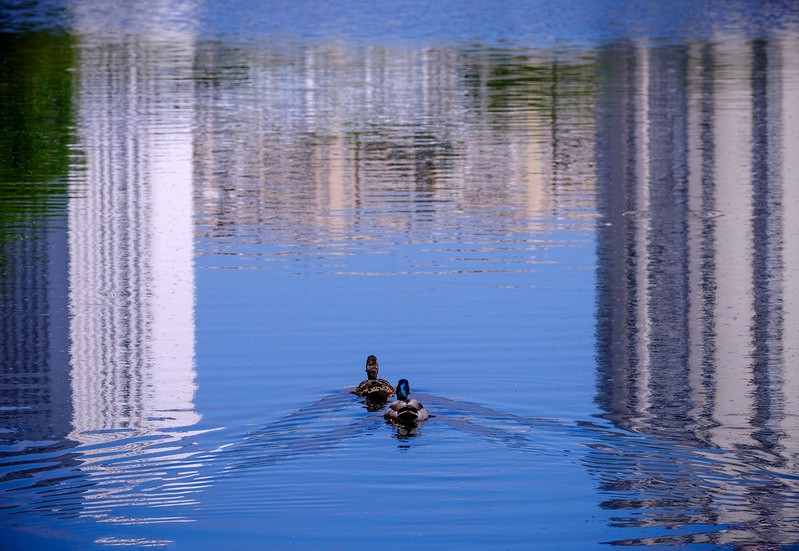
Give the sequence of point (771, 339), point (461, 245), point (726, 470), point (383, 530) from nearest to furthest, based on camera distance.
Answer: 1. point (383, 530)
2. point (726, 470)
3. point (771, 339)
4. point (461, 245)

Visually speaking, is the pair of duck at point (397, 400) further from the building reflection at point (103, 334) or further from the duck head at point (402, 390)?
the building reflection at point (103, 334)

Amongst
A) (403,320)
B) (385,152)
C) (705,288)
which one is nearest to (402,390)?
(403,320)

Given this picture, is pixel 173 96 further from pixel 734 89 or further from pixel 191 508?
pixel 191 508

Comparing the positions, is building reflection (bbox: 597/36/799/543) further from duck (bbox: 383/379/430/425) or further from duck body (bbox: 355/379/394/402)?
duck body (bbox: 355/379/394/402)

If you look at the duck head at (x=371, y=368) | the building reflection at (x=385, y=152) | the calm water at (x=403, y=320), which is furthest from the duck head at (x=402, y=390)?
the building reflection at (x=385, y=152)

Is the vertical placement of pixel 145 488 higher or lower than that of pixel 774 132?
lower

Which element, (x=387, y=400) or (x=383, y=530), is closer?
(x=383, y=530)

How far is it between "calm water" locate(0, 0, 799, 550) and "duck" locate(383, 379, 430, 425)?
151 mm

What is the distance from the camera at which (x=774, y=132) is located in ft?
95.3

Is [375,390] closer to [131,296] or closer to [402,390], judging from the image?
[402,390]

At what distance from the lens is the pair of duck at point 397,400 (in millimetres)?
11469

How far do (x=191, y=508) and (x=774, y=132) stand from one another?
21.6 m

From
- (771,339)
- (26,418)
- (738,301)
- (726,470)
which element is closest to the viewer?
(726,470)

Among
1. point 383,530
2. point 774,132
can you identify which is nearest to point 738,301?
point 383,530
